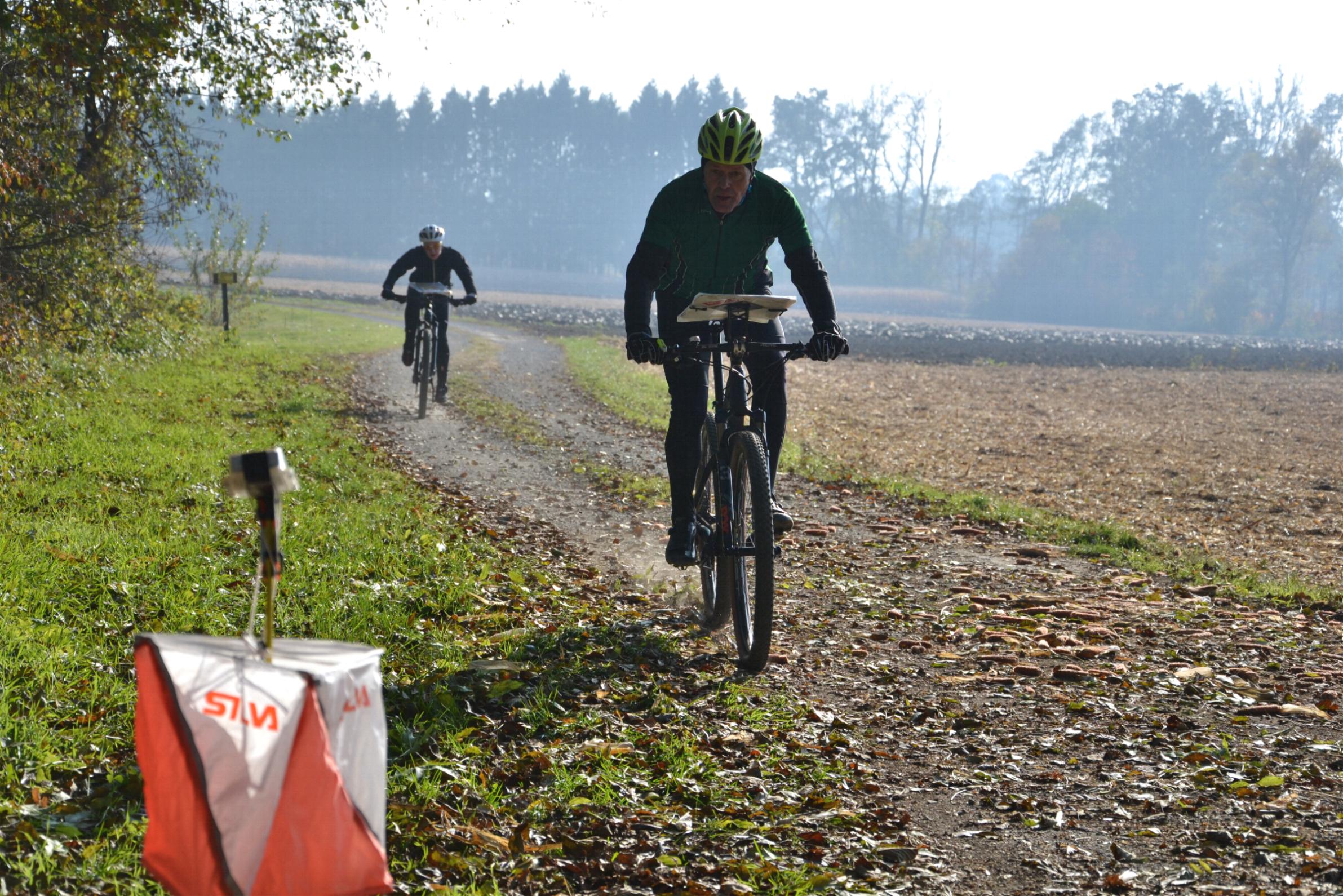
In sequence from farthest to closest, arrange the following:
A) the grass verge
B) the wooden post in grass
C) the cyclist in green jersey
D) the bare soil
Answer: the bare soil, the cyclist in green jersey, the grass verge, the wooden post in grass

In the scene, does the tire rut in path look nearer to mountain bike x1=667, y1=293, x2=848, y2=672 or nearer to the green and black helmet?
mountain bike x1=667, y1=293, x2=848, y2=672

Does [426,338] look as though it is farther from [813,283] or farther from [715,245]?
[813,283]

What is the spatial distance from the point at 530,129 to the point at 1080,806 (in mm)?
116715

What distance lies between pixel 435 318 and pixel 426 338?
0.34 metres

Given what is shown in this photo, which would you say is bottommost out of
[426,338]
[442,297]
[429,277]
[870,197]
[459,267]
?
[426,338]

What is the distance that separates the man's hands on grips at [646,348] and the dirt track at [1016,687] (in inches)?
59.8

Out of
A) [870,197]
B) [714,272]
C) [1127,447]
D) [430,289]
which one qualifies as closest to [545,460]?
[430,289]

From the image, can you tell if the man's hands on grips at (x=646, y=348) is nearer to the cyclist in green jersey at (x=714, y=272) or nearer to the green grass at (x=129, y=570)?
the cyclist in green jersey at (x=714, y=272)

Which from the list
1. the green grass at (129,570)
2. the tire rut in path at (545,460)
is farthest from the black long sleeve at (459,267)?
the green grass at (129,570)

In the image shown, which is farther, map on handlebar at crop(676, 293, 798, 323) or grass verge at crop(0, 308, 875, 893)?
map on handlebar at crop(676, 293, 798, 323)

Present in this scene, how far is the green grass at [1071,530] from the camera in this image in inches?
297

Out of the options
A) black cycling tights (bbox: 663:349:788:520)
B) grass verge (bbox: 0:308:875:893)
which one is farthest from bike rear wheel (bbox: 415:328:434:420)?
black cycling tights (bbox: 663:349:788:520)

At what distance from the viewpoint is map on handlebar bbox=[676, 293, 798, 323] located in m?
4.83

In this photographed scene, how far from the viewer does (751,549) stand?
507cm
